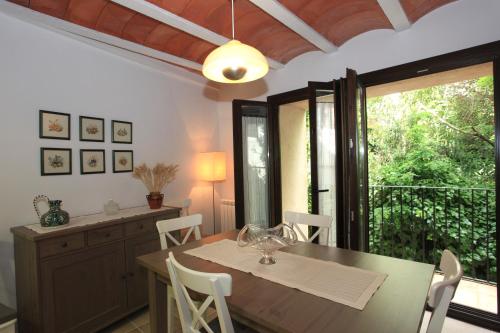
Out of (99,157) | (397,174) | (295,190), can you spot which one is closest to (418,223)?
(397,174)

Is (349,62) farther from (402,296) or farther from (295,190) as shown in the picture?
(402,296)

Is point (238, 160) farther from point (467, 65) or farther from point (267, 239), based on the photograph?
point (467, 65)

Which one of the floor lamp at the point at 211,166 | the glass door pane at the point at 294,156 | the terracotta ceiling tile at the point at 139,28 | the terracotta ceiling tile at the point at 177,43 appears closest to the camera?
the terracotta ceiling tile at the point at 139,28

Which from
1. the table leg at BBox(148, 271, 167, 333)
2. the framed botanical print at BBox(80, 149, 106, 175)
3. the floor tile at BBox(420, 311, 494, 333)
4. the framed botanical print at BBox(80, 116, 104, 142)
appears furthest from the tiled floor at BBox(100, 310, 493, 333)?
the framed botanical print at BBox(80, 116, 104, 142)

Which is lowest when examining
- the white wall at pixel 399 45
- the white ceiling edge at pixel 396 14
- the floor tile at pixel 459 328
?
the floor tile at pixel 459 328

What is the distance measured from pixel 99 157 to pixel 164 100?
104 centimetres

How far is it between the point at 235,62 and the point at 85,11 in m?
1.43

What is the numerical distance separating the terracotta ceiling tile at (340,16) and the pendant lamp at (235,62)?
805mm

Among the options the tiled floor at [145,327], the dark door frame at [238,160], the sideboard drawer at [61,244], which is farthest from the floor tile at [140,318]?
the dark door frame at [238,160]

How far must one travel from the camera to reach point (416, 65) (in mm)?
2299

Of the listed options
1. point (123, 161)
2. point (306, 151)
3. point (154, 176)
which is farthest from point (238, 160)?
point (306, 151)

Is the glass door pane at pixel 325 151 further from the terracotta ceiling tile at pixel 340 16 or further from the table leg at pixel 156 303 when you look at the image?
the table leg at pixel 156 303

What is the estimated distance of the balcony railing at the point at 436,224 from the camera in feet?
10.7

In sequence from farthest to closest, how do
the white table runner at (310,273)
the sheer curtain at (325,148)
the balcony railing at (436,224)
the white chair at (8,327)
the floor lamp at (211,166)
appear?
the floor lamp at (211,166) → the balcony railing at (436,224) → the sheer curtain at (325,148) → the white chair at (8,327) → the white table runner at (310,273)
